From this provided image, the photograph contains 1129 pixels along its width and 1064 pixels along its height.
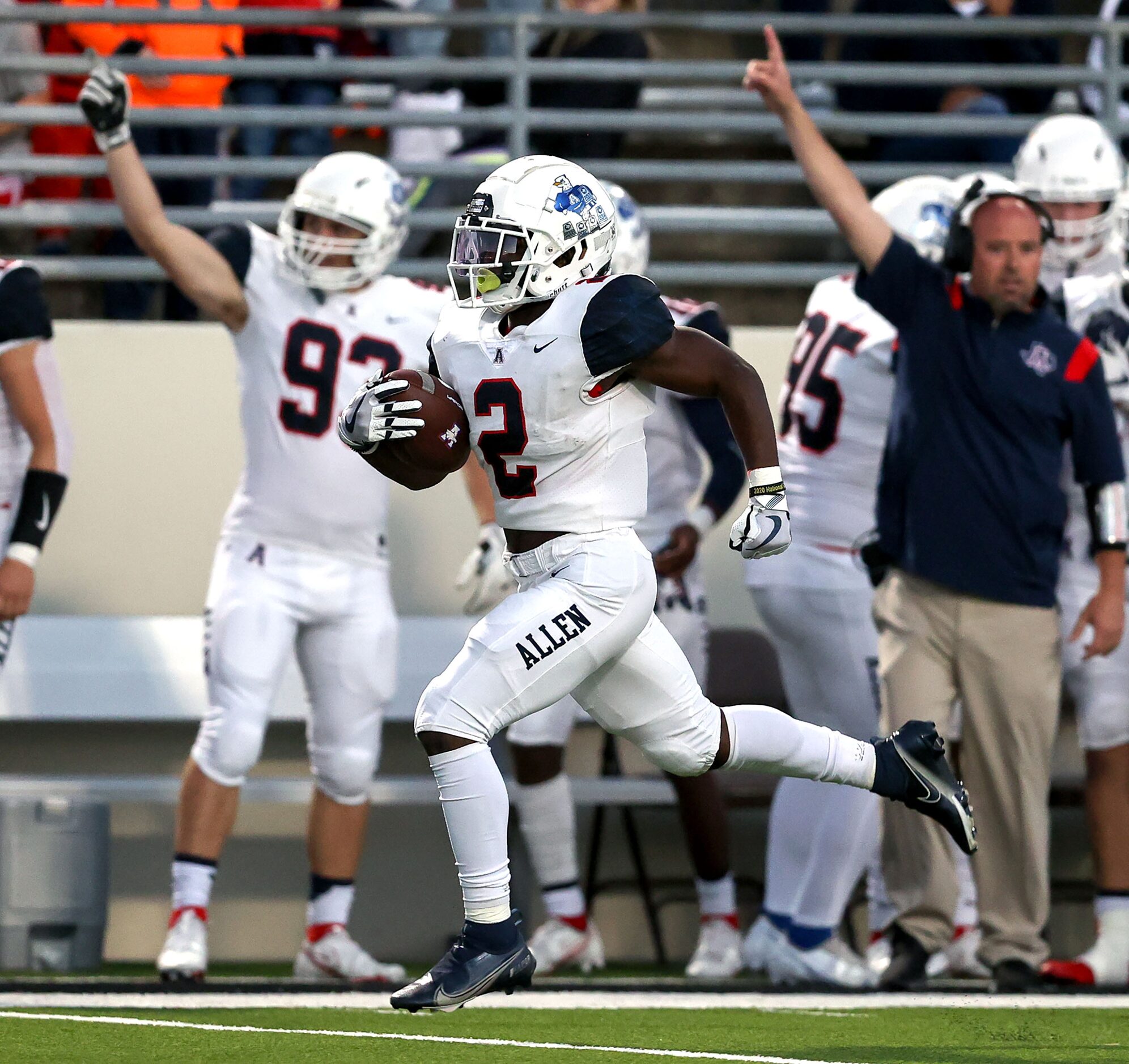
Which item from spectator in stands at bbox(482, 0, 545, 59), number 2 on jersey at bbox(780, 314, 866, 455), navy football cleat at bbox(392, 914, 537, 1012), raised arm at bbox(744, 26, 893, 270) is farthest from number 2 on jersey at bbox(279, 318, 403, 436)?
spectator in stands at bbox(482, 0, 545, 59)

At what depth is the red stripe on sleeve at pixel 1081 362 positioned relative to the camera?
5.14 m

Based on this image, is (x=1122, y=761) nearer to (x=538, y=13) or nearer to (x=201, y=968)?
(x=201, y=968)

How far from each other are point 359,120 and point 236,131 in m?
0.89

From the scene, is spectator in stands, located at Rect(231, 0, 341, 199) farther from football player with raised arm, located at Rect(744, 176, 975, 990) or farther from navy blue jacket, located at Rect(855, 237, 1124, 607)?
navy blue jacket, located at Rect(855, 237, 1124, 607)

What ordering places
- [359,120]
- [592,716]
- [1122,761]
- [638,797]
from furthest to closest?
[359,120]
[638,797]
[1122,761]
[592,716]

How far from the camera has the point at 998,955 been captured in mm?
5105

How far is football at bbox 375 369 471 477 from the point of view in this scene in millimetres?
3826

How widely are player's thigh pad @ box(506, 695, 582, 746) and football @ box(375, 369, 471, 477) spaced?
6.22ft

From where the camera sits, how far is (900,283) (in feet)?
16.8

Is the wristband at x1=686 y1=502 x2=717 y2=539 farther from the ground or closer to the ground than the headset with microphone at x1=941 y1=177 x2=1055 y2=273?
closer to the ground

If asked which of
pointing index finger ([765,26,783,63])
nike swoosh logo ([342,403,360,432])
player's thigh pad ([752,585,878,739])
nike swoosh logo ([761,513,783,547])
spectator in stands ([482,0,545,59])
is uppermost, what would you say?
spectator in stands ([482,0,545,59])

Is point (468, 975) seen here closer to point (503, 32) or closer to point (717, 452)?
point (717, 452)

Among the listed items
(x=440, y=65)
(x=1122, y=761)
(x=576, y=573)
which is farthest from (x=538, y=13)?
(x=576, y=573)

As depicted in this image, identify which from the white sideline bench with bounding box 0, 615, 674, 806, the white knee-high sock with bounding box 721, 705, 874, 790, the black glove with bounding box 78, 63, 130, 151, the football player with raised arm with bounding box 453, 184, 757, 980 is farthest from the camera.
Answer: the white sideline bench with bounding box 0, 615, 674, 806
